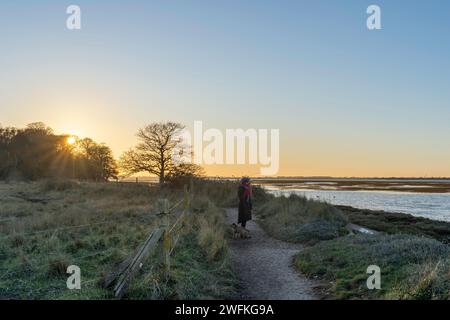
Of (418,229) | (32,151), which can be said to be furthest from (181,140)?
(418,229)

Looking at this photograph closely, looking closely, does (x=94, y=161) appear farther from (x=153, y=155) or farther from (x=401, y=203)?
(x=401, y=203)

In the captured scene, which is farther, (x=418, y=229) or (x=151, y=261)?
(x=418, y=229)

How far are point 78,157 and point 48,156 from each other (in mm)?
7284

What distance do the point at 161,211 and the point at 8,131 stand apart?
6142 cm

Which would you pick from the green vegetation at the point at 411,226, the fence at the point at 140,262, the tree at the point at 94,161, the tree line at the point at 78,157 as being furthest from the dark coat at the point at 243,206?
the tree at the point at 94,161

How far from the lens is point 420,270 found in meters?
6.83

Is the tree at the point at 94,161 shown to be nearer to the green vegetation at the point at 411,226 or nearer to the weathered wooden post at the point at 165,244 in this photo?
the green vegetation at the point at 411,226

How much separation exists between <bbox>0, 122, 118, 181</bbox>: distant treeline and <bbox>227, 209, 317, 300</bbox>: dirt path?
4931 cm

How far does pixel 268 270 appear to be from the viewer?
9648 millimetres

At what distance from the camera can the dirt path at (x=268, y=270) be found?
25.4 feet

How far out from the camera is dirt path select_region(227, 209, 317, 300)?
7738 millimetres
